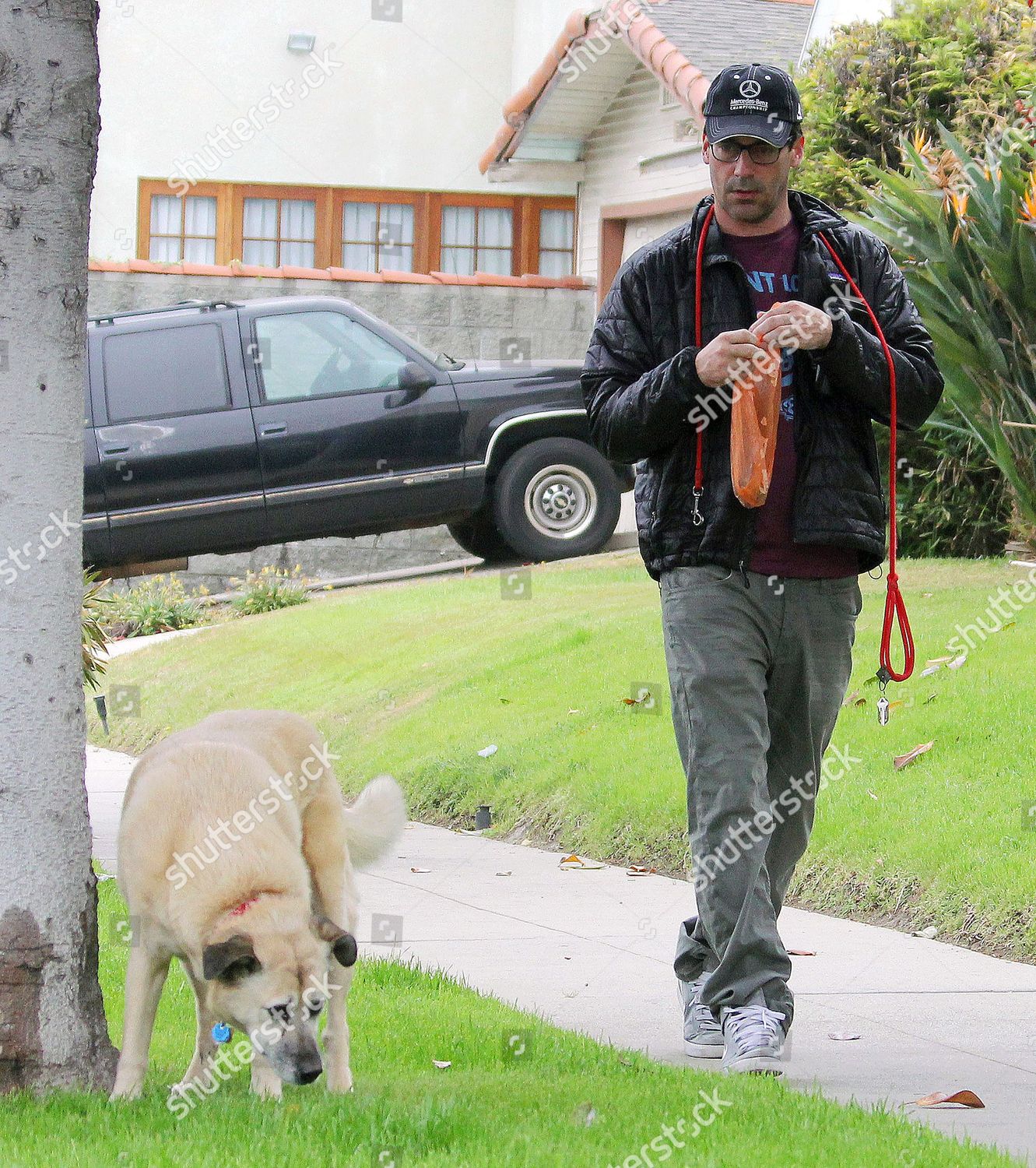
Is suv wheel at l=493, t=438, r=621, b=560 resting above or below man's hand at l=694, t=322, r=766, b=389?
below

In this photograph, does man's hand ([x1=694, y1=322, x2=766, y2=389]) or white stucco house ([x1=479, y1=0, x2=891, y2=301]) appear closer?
man's hand ([x1=694, y1=322, x2=766, y2=389])

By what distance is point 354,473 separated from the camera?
13422mm

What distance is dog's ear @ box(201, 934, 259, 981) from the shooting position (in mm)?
3549

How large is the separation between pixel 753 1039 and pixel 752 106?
2362mm

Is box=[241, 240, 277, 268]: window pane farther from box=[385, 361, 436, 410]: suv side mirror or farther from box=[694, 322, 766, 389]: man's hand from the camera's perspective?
box=[694, 322, 766, 389]: man's hand

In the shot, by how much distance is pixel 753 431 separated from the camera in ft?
13.5

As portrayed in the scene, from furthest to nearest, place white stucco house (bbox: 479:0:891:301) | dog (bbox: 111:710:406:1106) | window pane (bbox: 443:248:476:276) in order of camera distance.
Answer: window pane (bbox: 443:248:476:276)
white stucco house (bbox: 479:0:891:301)
dog (bbox: 111:710:406:1106)

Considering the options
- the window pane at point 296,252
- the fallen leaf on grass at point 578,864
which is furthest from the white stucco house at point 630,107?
the fallen leaf on grass at point 578,864

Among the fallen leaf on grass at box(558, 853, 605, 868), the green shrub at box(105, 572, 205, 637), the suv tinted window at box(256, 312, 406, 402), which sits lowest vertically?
the green shrub at box(105, 572, 205, 637)

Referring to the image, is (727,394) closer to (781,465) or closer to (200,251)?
(781,465)

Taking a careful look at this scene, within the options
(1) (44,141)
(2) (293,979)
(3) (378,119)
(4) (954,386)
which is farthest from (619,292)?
(3) (378,119)

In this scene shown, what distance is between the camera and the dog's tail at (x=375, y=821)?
4629mm

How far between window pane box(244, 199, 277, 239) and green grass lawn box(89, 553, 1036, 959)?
922cm

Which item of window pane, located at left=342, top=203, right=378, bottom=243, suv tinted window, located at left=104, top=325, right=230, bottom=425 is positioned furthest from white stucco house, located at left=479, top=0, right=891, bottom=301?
suv tinted window, located at left=104, top=325, right=230, bottom=425
